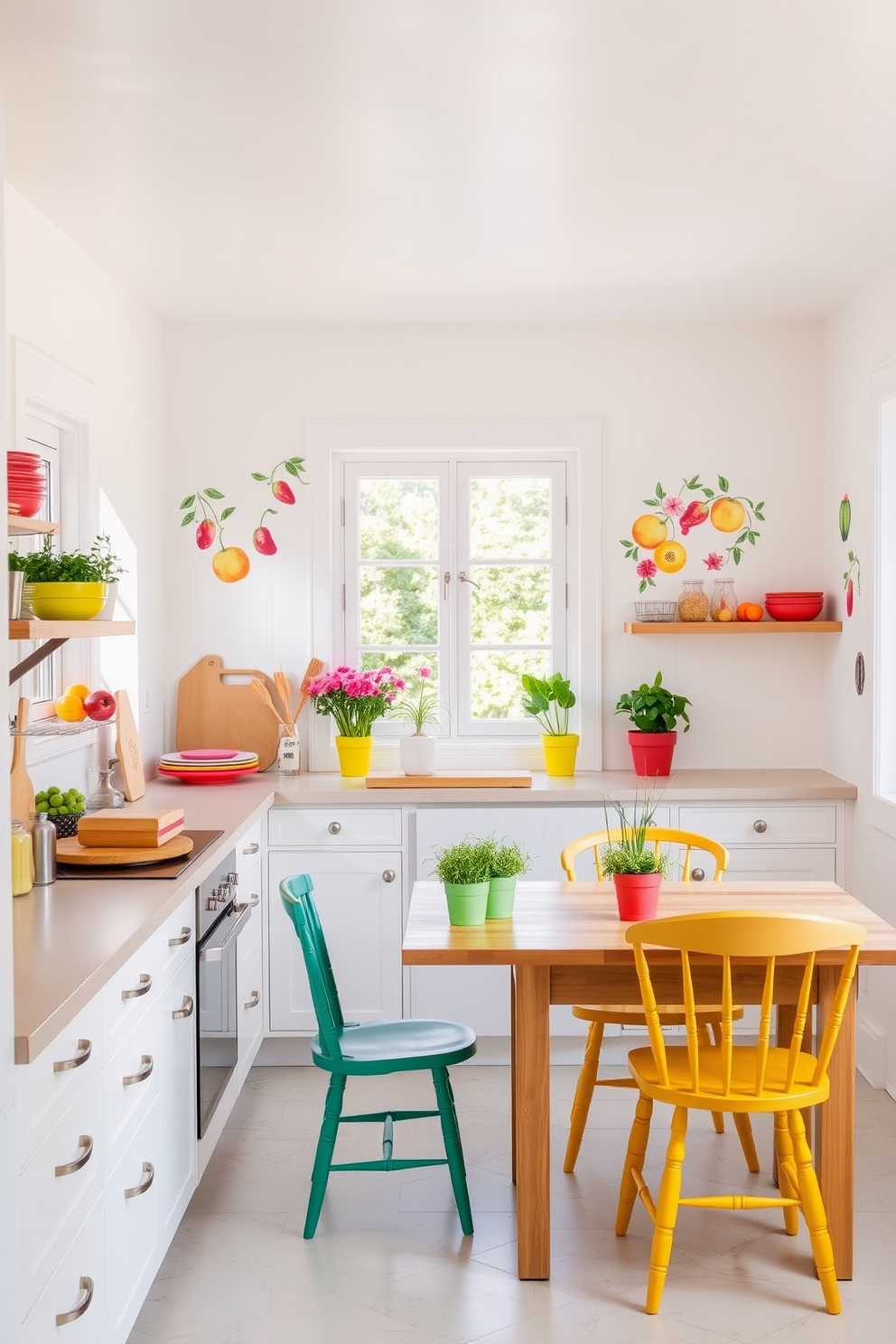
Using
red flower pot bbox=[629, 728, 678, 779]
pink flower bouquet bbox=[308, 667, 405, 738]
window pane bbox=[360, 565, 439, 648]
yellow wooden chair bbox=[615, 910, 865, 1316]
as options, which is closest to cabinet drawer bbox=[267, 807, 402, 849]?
pink flower bouquet bbox=[308, 667, 405, 738]

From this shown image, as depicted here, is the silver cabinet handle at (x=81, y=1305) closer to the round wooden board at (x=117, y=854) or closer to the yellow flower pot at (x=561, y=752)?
the round wooden board at (x=117, y=854)

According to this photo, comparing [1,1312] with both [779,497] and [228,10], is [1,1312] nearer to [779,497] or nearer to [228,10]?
[228,10]

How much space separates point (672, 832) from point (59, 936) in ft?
5.88

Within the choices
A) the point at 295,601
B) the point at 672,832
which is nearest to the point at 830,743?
the point at 672,832

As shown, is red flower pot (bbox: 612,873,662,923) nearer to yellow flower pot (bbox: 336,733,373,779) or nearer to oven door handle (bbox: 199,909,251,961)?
oven door handle (bbox: 199,909,251,961)

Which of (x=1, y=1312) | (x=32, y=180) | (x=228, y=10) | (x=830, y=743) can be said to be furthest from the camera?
(x=830, y=743)

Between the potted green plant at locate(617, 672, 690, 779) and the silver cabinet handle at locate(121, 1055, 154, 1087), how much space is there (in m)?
2.36

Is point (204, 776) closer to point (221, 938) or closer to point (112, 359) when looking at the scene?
point (221, 938)

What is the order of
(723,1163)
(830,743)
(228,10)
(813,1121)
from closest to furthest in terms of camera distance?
(228,10) → (813,1121) → (723,1163) → (830,743)

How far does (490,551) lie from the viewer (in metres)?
4.63

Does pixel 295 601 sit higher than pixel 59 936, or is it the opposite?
pixel 295 601

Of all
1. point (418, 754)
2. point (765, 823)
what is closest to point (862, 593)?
point (765, 823)

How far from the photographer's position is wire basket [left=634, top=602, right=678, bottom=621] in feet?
14.7

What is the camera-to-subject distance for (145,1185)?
92.3 inches
